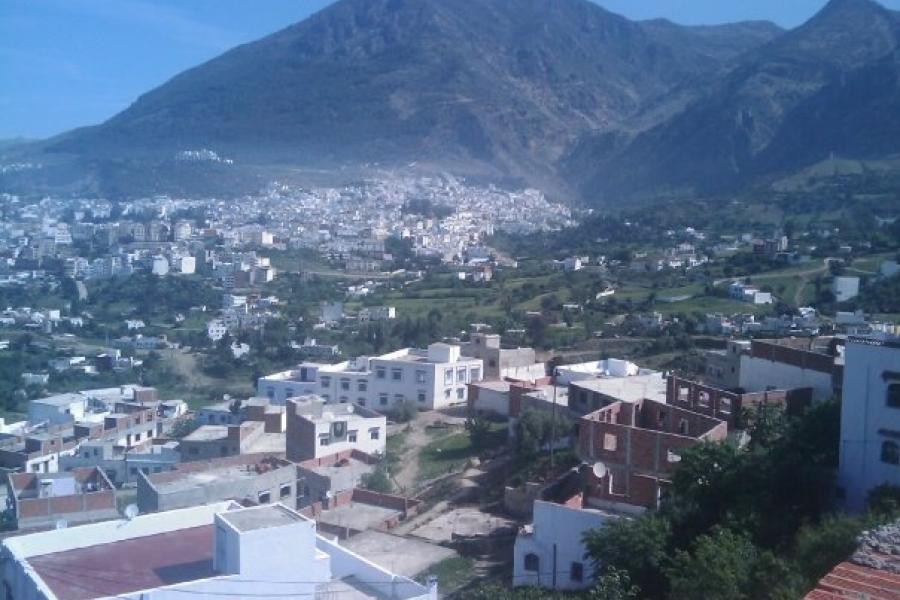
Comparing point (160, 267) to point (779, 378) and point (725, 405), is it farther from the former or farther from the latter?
point (725, 405)

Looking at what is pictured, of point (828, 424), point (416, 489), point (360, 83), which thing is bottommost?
point (416, 489)

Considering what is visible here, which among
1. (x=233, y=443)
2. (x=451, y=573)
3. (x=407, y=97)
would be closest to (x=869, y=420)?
(x=451, y=573)

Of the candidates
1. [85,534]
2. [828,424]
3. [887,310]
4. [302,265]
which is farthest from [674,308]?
[302,265]

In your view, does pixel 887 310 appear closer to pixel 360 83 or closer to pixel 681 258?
pixel 681 258

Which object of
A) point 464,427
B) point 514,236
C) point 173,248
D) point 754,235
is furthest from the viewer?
point 514,236

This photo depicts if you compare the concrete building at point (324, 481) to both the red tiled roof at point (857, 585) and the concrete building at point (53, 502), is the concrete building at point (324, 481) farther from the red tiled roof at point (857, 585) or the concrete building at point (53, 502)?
the red tiled roof at point (857, 585)

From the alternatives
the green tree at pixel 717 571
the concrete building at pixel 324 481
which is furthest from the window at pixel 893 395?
the concrete building at pixel 324 481

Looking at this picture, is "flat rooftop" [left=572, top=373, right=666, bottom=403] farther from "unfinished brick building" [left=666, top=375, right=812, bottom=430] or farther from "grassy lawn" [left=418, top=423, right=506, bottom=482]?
"grassy lawn" [left=418, top=423, right=506, bottom=482]
